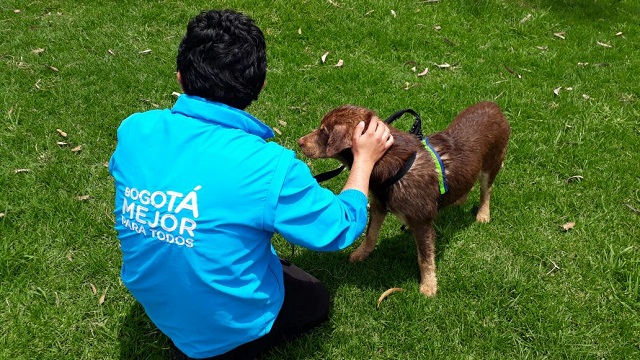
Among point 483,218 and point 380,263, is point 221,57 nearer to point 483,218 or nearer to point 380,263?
point 380,263

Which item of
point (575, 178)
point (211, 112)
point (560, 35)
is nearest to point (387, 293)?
point (211, 112)

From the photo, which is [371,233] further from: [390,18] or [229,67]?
[390,18]

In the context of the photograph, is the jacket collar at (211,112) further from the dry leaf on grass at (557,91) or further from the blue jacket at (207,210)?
the dry leaf on grass at (557,91)

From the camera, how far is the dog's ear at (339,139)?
3.53m

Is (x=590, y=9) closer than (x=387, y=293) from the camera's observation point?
No

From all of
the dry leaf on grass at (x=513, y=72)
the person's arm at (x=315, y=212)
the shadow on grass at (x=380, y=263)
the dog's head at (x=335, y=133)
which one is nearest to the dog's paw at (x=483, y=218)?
the shadow on grass at (x=380, y=263)

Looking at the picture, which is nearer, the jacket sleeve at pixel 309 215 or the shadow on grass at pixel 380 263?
the jacket sleeve at pixel 309 215

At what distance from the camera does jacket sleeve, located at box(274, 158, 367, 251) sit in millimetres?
2416

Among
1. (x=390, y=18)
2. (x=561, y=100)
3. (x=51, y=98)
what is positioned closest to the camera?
(x=51, y=98)

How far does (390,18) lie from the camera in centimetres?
798

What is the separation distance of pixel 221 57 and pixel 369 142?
1.21m

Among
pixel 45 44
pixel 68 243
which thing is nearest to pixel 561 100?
pixel 68 243

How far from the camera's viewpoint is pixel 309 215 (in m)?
2.49

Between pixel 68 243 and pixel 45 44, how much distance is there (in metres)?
3.91
